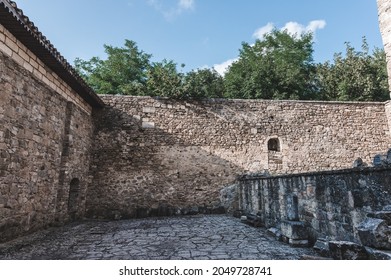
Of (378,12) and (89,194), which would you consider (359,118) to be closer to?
(378,12)

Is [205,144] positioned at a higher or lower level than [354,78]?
lower

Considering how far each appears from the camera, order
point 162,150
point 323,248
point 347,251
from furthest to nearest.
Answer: point 162,150 → point 323,248 → point 347,251

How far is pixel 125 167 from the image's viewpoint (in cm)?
860

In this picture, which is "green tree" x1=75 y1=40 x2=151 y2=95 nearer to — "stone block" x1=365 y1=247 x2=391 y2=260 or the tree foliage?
the tree foliage

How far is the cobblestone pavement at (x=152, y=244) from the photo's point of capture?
3.73m

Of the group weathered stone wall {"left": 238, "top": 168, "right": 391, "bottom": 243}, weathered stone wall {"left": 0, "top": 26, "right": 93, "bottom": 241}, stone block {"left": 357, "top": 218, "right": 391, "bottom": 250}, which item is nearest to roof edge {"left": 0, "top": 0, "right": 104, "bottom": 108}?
weathered stone wall {"left": 0, "top": 26, "right": 93, "bottom": 241}

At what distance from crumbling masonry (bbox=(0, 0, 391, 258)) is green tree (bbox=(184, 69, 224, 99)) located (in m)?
0.46

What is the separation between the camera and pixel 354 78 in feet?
45.6

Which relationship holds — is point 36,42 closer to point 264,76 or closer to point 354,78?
point 264,76

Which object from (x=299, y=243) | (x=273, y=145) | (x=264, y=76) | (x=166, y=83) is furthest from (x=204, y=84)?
(x=299, y=243)

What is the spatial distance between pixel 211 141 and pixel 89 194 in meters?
4.66

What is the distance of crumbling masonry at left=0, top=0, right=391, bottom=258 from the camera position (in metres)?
4.38

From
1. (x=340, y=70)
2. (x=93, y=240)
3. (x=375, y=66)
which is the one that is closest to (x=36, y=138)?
(x=93, y=240)

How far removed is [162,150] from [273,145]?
14.6 feet
